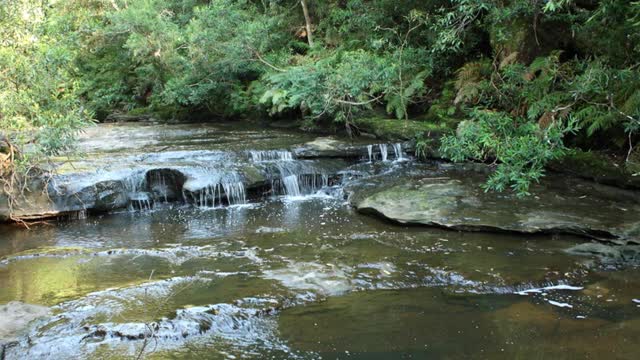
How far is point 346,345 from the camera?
4.35 m

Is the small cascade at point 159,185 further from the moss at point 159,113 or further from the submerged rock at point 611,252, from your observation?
the moss at point 159,113

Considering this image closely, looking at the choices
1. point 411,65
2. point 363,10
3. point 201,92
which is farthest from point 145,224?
point 201,92

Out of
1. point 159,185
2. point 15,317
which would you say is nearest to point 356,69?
point 159,185

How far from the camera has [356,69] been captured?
10484 mm

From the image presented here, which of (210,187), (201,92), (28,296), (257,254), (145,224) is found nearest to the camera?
(28,296)

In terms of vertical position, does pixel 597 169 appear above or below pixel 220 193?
above

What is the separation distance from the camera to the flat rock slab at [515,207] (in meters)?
6.96

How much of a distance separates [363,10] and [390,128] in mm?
3122

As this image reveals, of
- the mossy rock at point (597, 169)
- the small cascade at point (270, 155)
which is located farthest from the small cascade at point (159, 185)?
the mossy rock at point (597, 169)

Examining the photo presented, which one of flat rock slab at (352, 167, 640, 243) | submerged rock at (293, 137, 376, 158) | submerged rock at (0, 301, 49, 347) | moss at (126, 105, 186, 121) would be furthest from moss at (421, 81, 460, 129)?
moss at (126, 105, 186, 121)

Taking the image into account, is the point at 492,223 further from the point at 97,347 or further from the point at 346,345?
the point at 97,347

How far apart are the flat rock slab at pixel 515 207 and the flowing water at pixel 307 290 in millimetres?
222

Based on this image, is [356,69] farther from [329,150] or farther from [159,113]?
[159,113]

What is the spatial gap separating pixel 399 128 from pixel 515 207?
520 centimetres
